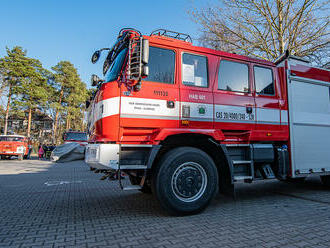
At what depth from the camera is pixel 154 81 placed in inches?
168

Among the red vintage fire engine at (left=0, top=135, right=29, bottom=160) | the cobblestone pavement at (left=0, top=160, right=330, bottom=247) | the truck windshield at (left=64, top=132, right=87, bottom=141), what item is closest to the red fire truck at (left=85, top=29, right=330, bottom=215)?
the cobblestone pavement at (left=0, top=160, right=330, bottom=247)

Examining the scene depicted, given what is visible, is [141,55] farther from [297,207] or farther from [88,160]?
[297,207]

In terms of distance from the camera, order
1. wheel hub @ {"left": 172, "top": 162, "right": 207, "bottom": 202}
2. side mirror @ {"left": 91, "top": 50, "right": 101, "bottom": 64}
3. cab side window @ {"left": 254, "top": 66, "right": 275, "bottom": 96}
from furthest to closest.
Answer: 1. side mirror @ {"left": 91, "top": 50, "right": 101, "bottom": 64}
2. cab side window @ {"left": 254, "top": 66, "right": 275, "bottom": 96}
3. wheel hub @ {"left": 172, "top": 162, "right": 207, "bottom": 202}

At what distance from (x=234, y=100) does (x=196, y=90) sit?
36.6 inches

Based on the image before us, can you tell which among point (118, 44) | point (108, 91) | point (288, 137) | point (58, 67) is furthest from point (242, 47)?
point (58, 67)

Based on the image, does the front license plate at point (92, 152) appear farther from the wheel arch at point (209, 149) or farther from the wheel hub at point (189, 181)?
the wheel hub at point (189, 181)

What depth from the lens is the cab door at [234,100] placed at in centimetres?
479

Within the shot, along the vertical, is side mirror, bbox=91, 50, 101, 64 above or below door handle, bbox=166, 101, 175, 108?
above

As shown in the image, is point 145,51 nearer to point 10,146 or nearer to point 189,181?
point 189,181

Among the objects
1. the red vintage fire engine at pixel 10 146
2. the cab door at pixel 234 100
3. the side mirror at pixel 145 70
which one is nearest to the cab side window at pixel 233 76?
the cab door at pixel 234 100

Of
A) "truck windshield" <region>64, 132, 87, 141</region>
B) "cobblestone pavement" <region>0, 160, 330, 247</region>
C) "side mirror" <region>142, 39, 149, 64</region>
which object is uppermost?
"side mirror" <region>142, 39, 149, 64</region>

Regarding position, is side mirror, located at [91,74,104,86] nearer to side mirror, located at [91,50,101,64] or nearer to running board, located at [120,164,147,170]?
side mirror, located at [91,50,101,64]

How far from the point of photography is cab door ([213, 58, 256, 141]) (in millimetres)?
4789

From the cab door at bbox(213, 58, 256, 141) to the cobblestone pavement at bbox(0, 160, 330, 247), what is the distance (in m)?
1.62
